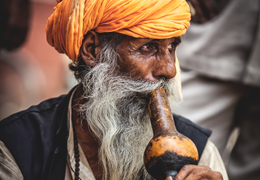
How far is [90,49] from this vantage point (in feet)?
7.88

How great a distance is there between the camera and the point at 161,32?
7.09 feet

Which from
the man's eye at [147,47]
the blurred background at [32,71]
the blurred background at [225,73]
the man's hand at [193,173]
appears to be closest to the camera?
the man's hand at [193,173]

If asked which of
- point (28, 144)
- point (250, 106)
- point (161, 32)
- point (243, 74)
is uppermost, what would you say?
point (161, 32)

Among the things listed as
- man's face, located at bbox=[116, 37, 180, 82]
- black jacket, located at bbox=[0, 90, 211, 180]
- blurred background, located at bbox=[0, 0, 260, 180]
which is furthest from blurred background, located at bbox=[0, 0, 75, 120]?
man's face, located at bbox=[116, 37, 180, 82]

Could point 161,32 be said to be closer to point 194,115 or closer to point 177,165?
point 177,165

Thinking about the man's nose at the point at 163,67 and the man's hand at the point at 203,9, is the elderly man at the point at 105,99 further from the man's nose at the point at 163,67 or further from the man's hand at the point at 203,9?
the man's hand at the point at 203,9

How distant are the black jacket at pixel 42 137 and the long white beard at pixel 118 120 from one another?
234mm

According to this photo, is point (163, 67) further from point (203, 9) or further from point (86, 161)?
point (203, 9)

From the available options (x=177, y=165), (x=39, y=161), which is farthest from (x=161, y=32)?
(x=39, y=161)

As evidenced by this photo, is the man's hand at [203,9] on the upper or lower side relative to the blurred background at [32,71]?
upper

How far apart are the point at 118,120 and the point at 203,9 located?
166 cm

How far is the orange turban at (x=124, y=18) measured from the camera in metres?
2.14

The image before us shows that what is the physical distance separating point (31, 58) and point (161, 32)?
6.34 m

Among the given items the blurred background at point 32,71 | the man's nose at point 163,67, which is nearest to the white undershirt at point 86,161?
the man's nose at point 163,67
